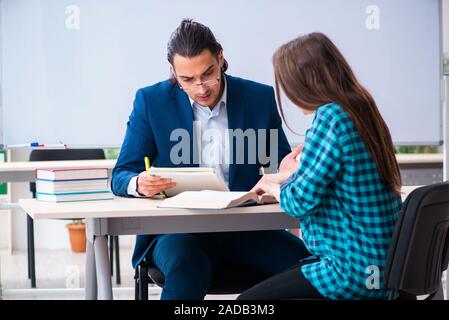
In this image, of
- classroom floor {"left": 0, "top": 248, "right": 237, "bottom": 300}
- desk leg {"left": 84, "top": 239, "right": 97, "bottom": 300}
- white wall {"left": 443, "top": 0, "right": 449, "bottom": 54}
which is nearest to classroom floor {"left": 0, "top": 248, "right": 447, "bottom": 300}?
classroom floor {"left": 0, "top": 248, "right": 237, "bottom": 300}

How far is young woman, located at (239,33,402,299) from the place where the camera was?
5.85ft

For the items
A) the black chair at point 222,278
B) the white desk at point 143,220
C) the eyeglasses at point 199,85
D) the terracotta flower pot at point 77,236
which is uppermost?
the eyeglasses at point 199,85

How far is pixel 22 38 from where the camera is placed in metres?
3.98

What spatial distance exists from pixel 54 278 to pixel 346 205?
3.46 m

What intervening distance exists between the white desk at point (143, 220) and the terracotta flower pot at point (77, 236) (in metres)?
3.62

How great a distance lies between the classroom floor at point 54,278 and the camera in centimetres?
421

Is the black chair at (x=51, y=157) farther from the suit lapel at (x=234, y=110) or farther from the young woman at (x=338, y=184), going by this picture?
the young woman at (x=338, y=184)

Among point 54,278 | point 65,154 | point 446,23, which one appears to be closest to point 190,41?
point 65,154

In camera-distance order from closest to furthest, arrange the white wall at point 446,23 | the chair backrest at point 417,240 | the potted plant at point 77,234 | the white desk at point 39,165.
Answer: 1. the chair backrest at point 417,240
2. the white desk at point 39,165
3. the white wall at point 446,23
4. the potted plant at point 77,234

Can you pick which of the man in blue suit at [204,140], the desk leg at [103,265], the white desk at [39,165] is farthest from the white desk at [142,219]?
the white desk at [39,165]

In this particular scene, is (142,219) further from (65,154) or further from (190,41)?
(65,154)

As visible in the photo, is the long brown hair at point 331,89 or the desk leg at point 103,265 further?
the desk leg at point 103,265

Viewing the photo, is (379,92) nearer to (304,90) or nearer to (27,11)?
(27,11)

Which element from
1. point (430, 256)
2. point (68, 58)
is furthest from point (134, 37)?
point (430, 256)
